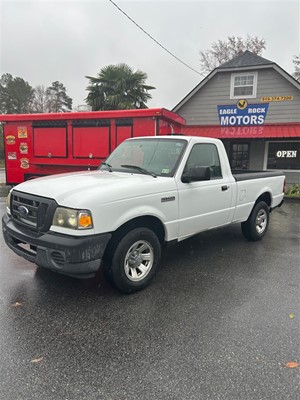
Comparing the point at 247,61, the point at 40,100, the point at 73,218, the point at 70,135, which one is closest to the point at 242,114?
the point at 247,61

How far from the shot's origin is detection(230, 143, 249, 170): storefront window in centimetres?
1498

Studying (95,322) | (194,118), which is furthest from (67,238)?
(194,118)

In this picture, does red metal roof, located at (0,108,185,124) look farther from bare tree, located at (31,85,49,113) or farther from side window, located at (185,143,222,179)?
bare tree, located at (31,85,49,113)

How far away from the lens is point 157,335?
2.99 meters

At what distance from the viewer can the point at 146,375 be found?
2.45 metres

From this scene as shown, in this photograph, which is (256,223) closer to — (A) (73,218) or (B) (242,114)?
(A) (73,218)

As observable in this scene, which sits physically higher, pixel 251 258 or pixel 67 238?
pixel 67 238

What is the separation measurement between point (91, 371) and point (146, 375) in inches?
17.4

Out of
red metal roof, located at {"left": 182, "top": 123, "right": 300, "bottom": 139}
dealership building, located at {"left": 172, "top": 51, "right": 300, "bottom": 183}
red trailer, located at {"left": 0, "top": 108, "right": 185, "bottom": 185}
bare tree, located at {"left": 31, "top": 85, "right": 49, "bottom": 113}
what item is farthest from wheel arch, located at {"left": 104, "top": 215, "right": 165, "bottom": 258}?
bare tree, located at {"left": 31, "top": 85, "right": 49, "bottom": 113}

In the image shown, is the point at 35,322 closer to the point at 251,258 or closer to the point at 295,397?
the point at 295,397

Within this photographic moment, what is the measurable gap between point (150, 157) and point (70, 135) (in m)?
5.81

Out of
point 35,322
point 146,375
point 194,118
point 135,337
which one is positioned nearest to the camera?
point 146,375

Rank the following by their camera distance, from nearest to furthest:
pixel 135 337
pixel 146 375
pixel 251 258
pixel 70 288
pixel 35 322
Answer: pixel 146 375
pixel 135 337
pixel 35 322
pixel 70 288
pixel 251 258

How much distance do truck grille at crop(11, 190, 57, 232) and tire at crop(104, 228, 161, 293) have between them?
0.81 metres
